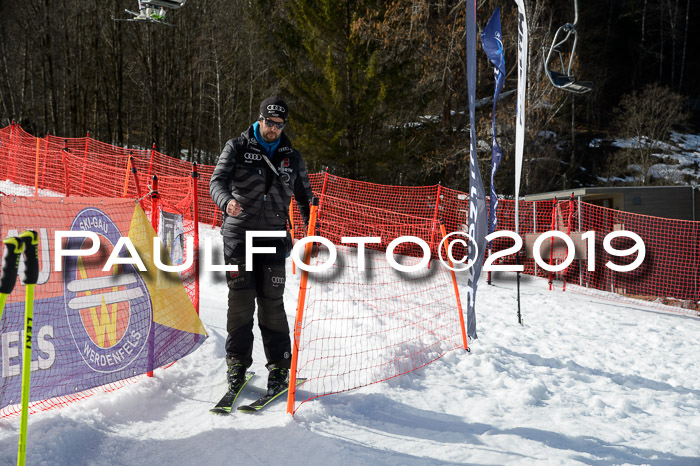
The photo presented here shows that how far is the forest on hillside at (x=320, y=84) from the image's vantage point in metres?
17.8

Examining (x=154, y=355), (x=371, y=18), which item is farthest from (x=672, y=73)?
(x=154, y=355)

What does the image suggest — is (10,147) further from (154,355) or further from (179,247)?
(154,355)

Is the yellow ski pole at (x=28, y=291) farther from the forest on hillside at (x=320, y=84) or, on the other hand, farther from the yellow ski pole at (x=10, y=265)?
the forest on hillside at (x=320, y=84)

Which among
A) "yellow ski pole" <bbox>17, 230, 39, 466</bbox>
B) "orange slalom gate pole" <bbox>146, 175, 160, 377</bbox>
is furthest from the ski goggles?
"yellow ski pole" <bbox>17, 230, 39, 466</bbox>

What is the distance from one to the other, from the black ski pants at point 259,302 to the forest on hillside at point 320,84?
10.1 metres

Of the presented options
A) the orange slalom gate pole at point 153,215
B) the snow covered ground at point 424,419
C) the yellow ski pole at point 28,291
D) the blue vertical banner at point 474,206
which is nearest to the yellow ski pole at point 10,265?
the yellow ski pole at point 28,291

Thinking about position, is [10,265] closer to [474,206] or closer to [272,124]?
[272,124]

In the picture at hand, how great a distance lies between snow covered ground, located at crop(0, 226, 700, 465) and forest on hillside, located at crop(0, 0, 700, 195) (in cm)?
870

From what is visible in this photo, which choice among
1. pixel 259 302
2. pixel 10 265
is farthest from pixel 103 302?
pixel 10 265

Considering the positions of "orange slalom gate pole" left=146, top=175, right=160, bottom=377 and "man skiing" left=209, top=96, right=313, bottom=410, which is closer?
"man skiing" left=209, top=96, right=313, bottom=410

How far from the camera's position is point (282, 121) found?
11.6ft

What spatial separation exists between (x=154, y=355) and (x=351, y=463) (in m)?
1.82

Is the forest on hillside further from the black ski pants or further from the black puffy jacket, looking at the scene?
the black ski pants

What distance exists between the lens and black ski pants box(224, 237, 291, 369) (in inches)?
138
